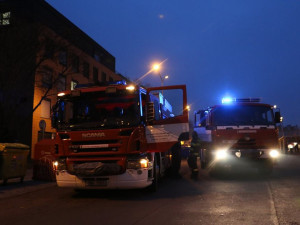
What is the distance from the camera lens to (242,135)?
11594mm

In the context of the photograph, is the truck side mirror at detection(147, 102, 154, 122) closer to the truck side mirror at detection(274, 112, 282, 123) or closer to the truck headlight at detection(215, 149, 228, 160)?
the truck headlight at detection(215, 149, 228, 160)

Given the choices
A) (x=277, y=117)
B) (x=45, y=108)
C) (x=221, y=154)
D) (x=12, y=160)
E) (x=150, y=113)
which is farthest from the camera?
(x=45, y=108)

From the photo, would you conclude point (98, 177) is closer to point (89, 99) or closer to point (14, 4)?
point (89, 99)

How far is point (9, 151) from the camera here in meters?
10.9

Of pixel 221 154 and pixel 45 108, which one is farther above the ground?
pixel 45 108

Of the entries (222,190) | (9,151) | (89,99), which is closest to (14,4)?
(9,151)

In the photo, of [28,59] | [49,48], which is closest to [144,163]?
[28,59]

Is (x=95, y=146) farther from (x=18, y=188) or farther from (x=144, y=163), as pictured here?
(x=18, y=188)

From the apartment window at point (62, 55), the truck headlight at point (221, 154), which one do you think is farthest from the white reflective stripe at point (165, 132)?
the apartment window at point (62, 55)

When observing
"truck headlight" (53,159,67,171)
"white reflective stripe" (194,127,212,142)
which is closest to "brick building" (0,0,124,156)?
"white reflective stripe" (194,127,212,142)

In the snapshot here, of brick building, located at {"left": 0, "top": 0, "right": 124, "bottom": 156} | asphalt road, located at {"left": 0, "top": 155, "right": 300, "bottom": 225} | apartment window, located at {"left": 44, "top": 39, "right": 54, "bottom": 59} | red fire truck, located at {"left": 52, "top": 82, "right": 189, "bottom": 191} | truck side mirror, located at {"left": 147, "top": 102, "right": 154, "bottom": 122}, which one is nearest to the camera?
asphalt road, located at {"left": 0, "top": 155, "right": 300, "bottom": 225}

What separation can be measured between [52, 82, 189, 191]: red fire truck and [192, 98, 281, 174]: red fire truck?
9.82ft

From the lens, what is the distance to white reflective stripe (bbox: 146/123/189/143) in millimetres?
8613

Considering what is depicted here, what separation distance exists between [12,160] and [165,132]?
18.3 ft
